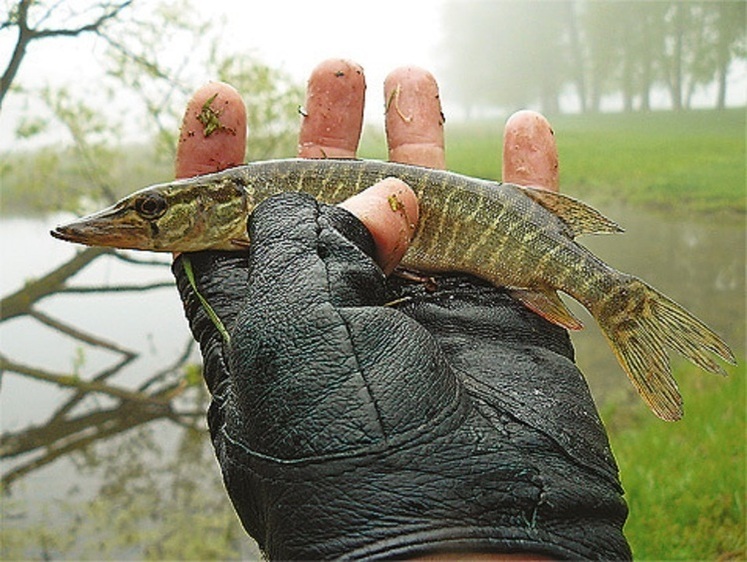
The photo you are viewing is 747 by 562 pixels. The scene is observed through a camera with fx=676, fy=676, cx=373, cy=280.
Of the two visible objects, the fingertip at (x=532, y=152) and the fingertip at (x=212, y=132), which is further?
the fingertip at (x=532, y=152)

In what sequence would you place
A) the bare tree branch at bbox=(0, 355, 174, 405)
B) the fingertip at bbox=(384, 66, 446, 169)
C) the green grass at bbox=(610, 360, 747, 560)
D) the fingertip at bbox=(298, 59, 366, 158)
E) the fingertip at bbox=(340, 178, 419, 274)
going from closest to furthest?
the fingertip at bbox=(340, 178, 419, 274), the fingertip at bbox=(298, 59, 366, 158), the fingertip at bbox=(384, 66, 446, 169), the green grass at bbox=(610, 360, 747, 560), the bare tree branch at bbox=(0, 355, 174, 405)

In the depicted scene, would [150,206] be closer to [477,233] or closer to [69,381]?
[477,233]

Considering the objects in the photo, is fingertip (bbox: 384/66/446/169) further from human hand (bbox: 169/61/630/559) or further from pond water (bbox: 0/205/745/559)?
pond water (bbox: 0/205/745/559)

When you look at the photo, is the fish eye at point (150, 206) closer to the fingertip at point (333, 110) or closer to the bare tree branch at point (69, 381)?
the fingertip at point (333, 110)

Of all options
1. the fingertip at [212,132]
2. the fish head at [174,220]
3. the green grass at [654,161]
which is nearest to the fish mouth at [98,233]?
the fish head at [174,220]

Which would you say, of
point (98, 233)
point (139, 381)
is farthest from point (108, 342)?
point (98, 233)

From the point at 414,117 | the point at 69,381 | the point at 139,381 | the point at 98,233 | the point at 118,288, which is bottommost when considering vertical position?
the point at 139,381

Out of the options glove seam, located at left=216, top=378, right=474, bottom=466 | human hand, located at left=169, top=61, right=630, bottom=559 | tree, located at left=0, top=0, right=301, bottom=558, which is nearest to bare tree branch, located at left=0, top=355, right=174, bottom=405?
tree, located at left=0, top=0, right=301, bottom=558
